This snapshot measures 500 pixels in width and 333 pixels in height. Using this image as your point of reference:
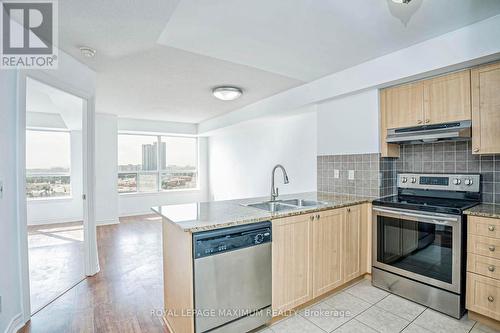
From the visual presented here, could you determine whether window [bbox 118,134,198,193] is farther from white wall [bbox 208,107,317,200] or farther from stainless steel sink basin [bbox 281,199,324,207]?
stainless steel sink basin [bbox 281,199,324,207]

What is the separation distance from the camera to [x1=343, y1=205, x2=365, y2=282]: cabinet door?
260cm

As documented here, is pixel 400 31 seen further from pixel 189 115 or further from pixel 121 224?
pixel 121 224

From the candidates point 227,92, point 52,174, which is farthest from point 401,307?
point 52,174

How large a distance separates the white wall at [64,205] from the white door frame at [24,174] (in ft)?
11.3

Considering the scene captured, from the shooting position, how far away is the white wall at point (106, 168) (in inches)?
221

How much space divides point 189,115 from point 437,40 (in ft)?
15.1

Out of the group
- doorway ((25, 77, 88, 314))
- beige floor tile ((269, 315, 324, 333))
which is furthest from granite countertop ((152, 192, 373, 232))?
doorway ((25, 77, 88, 314))

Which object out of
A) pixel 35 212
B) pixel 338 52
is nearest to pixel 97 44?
pixel 338 52

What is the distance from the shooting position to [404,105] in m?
2.67

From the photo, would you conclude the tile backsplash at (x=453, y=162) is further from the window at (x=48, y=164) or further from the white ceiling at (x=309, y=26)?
the window at (x=48, y=164)

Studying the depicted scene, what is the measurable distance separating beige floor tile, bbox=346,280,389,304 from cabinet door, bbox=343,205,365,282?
11cm

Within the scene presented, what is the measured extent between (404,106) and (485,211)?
3.92 ft

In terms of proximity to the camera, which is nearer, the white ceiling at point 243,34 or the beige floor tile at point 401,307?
the white ceiling at point 243,34

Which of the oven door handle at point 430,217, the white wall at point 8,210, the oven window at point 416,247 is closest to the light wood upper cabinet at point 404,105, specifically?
the oven door handle at point 430,217
